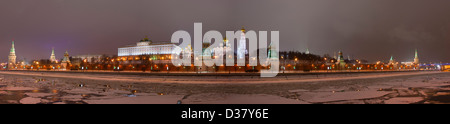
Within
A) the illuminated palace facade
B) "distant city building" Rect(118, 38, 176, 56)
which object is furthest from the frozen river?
"distant city building" Rect(118, 38, 176, 56)

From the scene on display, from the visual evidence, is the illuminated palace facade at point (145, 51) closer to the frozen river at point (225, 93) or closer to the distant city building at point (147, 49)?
the distant city building at point (147, 49)

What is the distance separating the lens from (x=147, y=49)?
437 ft

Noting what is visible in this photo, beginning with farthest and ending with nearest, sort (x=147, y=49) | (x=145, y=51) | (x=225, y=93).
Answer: (x=145, y=51), (x=147, y=49), (x=225, y=93)

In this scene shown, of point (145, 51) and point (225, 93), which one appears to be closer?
point (225, 93)

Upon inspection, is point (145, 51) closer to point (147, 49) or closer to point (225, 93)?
point (147, 49)

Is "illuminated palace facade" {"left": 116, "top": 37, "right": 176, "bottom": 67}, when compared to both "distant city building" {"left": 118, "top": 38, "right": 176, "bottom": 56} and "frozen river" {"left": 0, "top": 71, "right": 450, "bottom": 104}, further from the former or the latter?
"frozen river" {"left": 0, "top": 71, "right": 450, "bottom": 104}

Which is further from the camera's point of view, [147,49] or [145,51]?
[145,51]

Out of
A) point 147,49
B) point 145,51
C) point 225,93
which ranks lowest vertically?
point 225,93

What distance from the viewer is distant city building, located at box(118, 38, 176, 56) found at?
413ft

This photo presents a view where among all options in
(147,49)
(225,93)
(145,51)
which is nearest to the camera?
(225,93)

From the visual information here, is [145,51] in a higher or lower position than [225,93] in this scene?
higher

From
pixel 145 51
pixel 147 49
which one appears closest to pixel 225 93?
pixel 147 49
